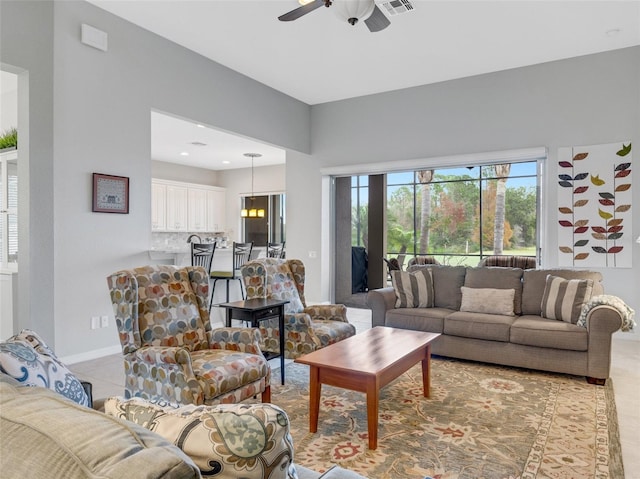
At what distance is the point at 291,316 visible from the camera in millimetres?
3812

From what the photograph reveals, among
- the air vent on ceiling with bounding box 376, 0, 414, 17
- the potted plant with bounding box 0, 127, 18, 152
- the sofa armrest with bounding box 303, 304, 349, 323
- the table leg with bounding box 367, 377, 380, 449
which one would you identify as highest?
the air vent on ceiling with bounding box 376, 0, 414, 17

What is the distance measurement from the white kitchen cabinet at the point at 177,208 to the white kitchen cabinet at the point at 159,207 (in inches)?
4.2

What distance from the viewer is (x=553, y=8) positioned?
13.6 feet

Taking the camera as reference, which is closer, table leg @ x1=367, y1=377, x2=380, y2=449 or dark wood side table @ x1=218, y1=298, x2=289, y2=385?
table leg @ x1=367, y1=377, x2=380, y2=449

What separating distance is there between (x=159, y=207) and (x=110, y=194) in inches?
228

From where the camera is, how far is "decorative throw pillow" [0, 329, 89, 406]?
1139mm

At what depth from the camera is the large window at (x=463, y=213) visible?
6887 millimetres

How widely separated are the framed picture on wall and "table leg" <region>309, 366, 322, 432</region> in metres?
2.85

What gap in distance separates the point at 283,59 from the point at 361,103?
1.82 m

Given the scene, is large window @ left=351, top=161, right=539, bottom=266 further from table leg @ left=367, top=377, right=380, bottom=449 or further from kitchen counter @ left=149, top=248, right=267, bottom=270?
table leg @ left=367, top=377, right=380, bottom=449

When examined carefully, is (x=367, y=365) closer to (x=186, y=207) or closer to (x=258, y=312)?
(x=258, y=312)

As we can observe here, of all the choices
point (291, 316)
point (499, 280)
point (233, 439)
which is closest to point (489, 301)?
point (499, 280)

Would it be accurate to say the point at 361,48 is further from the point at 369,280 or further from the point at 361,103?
the point at 369,280

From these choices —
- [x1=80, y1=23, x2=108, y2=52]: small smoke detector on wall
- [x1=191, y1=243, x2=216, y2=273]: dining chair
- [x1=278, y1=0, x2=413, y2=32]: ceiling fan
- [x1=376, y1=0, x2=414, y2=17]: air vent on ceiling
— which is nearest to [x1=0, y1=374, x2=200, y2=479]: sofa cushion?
[x1=278, y1=0, x2=413, y2=32]: ceiling fan
